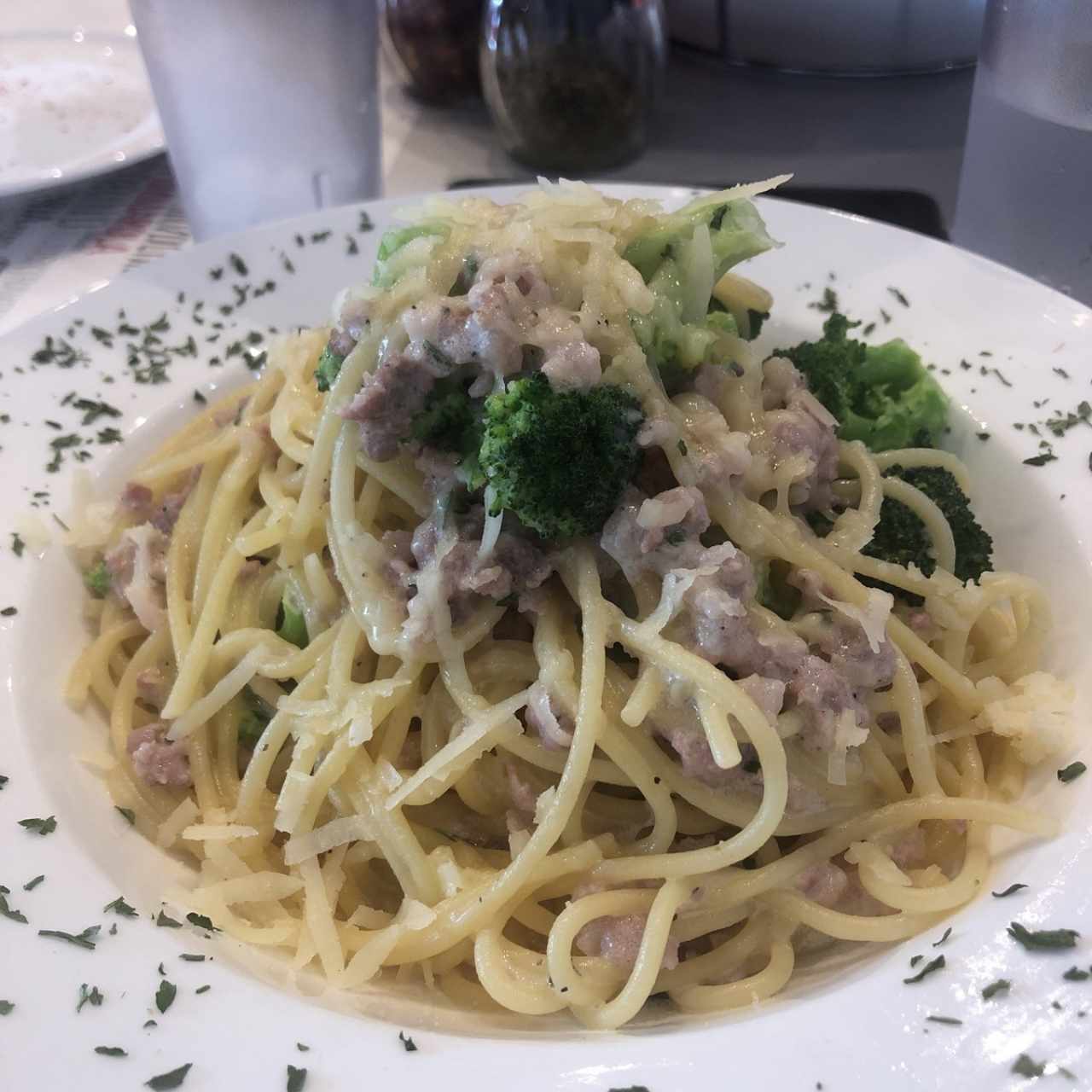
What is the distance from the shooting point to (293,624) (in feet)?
7.74

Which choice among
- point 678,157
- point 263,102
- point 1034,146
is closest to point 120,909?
point 263,102

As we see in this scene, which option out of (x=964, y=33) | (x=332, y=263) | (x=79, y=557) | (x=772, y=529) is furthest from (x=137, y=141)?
→ (x=964, y=33)

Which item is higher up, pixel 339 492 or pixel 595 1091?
pixel 339 492

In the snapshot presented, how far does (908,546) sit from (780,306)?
105cm

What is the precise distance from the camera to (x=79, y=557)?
8.63ft

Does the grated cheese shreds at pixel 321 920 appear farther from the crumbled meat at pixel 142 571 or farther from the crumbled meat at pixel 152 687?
the crumbled meat at pixel 142 571

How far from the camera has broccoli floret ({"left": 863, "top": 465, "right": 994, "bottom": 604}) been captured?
2.40 meters

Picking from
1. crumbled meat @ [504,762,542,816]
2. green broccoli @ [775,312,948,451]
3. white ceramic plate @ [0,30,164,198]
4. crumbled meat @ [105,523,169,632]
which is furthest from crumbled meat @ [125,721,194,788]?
white ceramic plate @ [0,30,164,198]

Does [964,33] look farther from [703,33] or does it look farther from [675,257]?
[675,257]

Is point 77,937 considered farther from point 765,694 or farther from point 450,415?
point 765,694

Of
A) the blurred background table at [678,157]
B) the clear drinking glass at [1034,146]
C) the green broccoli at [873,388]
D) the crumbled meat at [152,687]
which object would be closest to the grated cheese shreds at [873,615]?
the green broccoli at [873,388]

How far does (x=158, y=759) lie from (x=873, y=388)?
2.04 m

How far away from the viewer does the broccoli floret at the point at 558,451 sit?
1852 millimetres

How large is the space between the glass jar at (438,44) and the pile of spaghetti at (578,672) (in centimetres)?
351
